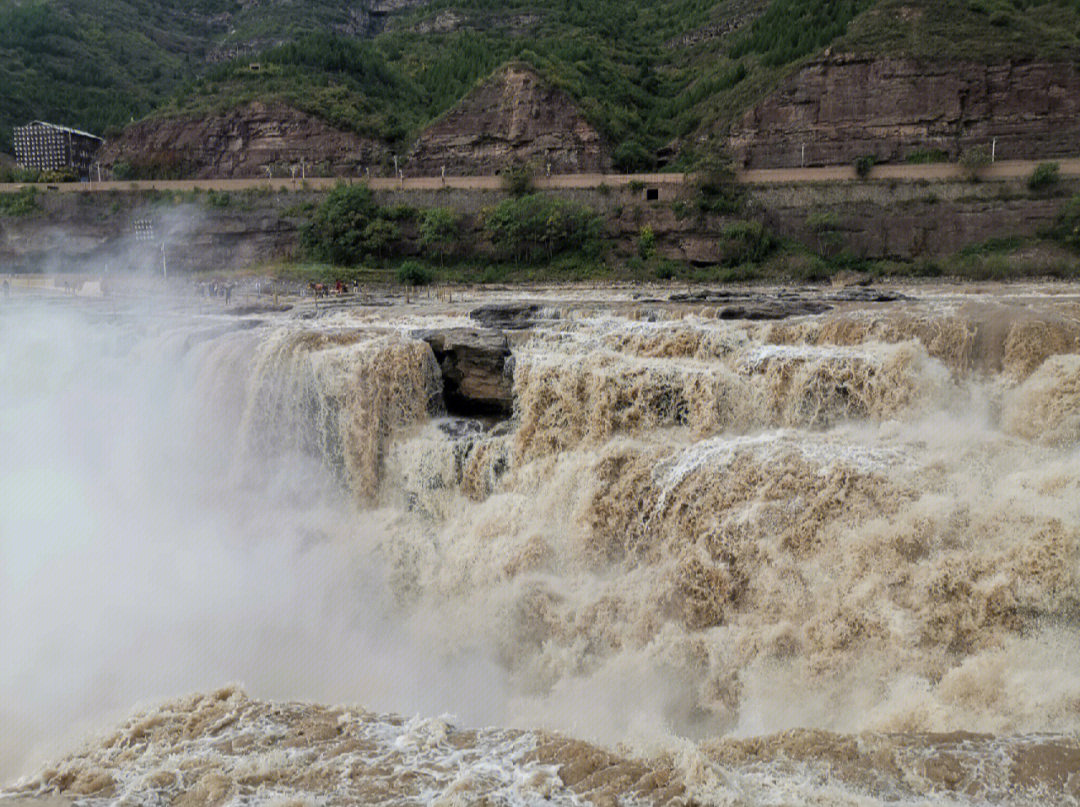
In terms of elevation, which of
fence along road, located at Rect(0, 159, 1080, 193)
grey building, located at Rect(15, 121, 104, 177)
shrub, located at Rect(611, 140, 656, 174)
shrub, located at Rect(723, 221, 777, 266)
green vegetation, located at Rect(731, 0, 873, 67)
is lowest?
shrub, located at Rect(723, 221, 777, 266)

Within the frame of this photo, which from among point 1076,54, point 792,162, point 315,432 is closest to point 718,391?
point 315,432

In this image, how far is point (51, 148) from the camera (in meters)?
49.1

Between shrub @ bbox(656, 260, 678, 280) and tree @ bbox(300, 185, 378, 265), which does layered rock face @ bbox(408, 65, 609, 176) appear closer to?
tree @ bbox(300, 185, 378, 265)

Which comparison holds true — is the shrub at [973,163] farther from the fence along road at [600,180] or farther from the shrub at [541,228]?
the shrub at [541,228]

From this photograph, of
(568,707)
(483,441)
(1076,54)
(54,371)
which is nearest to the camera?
(568,707)

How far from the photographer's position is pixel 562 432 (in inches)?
496

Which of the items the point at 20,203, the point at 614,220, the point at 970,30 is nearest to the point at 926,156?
the point at 970,30

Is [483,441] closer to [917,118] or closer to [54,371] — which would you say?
[54,371]

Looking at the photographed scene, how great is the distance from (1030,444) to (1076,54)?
34573mm

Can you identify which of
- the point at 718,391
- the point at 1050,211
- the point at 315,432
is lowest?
the point at 315,432

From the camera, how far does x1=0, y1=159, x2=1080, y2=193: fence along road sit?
32.7 meters

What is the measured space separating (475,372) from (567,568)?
15.9 ft

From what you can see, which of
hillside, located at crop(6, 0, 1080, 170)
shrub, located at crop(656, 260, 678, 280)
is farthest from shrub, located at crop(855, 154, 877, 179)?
shrub, located at crop(656, 260, 678, 280)

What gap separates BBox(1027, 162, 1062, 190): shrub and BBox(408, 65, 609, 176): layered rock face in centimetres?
1971
